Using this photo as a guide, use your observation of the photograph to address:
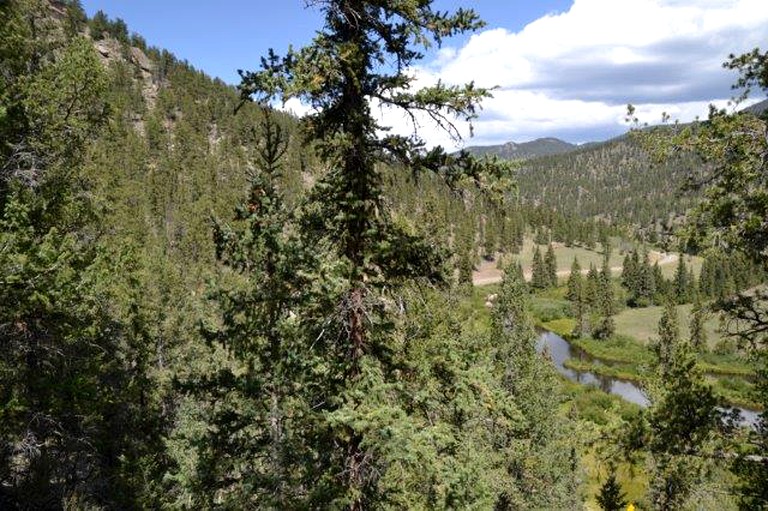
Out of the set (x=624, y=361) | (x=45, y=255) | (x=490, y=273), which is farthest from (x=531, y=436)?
(x=490, y=273)

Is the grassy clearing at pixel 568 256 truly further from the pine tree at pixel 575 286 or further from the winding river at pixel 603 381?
the winding river at pixel 603 381

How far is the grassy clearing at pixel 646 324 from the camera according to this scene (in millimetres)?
93812

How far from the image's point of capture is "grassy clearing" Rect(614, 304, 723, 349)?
9381 centimetres

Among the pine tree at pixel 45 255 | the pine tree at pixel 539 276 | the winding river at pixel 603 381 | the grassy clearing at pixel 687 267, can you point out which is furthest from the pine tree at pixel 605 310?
the pine tree at pixel 45 255

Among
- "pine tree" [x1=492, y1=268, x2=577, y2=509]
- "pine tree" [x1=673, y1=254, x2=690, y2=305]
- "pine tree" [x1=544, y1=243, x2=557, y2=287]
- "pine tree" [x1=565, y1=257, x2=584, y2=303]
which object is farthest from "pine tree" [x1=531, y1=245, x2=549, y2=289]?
"pine tree" [x1=492, y1=268, x2=577, y2=509]

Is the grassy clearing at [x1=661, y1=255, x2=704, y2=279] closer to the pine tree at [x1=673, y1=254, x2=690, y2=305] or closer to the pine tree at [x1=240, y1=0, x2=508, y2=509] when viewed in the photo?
the pine tree at [x1=673, y1=254, x2=690, y2=305]

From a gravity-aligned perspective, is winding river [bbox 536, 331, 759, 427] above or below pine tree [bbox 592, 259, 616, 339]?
below

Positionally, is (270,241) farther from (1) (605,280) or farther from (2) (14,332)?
(1) (605,280)

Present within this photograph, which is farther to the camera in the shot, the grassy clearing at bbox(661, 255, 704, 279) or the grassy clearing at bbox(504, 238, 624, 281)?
the grassy clearing at bbox(504, 238, 624, 281)

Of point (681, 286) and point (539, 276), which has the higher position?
point (539, 276)

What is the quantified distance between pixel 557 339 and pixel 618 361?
Answer: 13.7 meters

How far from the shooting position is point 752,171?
27.4 ft

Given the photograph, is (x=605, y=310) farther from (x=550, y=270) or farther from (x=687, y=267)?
(x=687, y=267)

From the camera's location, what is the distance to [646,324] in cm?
10100
